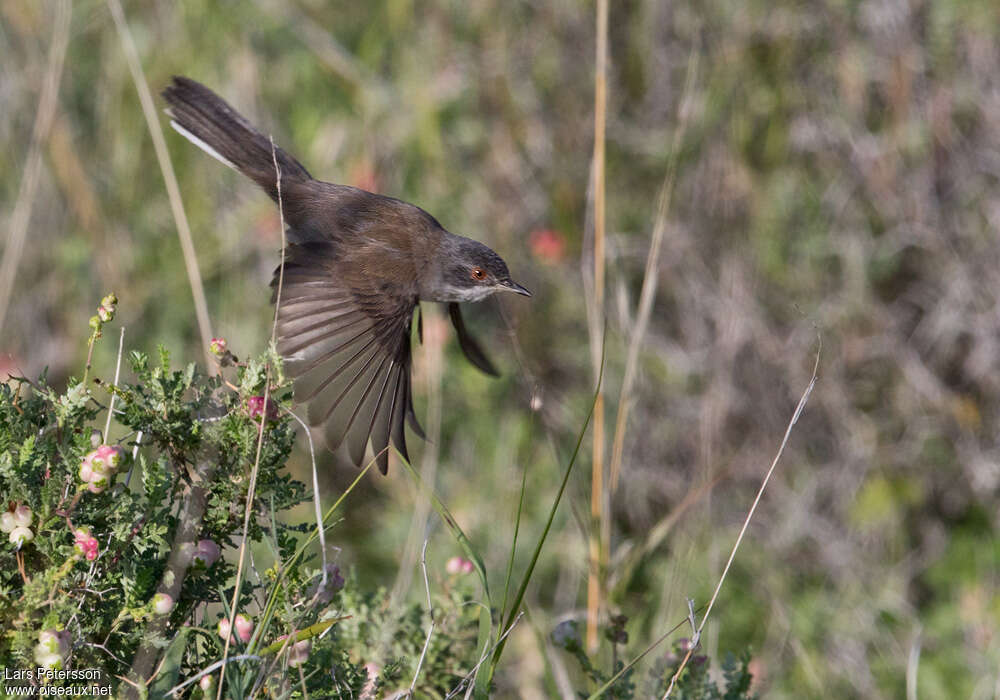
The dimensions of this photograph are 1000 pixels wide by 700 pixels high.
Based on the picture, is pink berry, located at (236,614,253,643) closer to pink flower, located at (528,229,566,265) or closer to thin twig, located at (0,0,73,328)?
thin twig, located at (0,0,73,328)

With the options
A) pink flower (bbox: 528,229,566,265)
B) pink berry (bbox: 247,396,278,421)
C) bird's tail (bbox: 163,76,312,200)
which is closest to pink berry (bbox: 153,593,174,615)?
pink berry (bbox: 247,396,278,421)

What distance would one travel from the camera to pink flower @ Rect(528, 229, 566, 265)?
487 centimetres

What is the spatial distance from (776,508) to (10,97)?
4067mm

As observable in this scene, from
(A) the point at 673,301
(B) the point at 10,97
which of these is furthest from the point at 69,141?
(A) the point at 673,301

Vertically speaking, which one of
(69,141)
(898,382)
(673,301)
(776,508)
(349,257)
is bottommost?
(776,508)

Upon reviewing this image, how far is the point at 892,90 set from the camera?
185 inches

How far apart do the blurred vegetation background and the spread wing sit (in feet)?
5.79

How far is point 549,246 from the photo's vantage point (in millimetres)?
4867

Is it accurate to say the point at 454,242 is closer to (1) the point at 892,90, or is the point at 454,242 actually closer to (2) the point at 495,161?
(2) the point at 495,161

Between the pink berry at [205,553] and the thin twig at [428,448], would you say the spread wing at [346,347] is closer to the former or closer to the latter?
the pink berry at [205,553]

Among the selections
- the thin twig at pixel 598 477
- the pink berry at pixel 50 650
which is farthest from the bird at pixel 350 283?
the pink berry at pixel 50 650

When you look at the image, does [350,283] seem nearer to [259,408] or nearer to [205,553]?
[259,408]

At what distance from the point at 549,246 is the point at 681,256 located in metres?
0.60

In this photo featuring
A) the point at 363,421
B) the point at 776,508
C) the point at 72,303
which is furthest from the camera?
the point at 72,303
